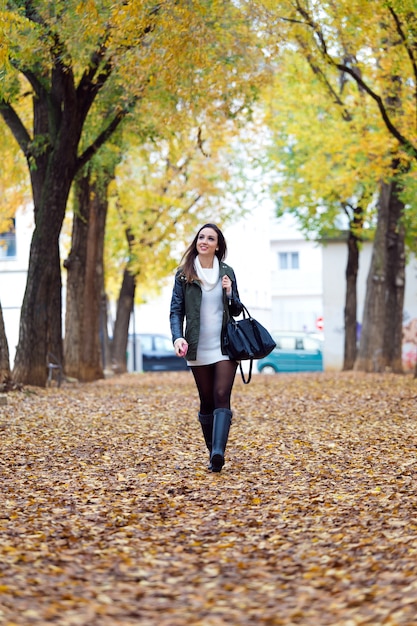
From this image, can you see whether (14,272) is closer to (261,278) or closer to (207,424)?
(261,278)

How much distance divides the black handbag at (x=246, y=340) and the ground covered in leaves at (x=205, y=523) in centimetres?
98

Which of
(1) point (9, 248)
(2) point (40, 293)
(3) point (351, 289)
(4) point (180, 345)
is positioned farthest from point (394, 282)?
(1) point (9, 248)

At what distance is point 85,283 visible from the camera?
25125 millimetres

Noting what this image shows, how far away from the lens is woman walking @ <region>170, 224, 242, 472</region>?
355 inches

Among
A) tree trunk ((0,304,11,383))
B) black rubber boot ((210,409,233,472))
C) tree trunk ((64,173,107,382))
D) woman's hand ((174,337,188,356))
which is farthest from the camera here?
tree trunk ((64,173,107,382))

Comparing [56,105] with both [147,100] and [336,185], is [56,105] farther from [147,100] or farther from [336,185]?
[336,185]

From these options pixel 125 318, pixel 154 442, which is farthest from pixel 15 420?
pixel 125 318

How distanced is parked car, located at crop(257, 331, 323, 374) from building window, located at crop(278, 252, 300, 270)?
92.9 ft

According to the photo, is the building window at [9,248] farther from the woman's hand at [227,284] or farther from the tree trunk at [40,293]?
the woman's hand at [227,284]

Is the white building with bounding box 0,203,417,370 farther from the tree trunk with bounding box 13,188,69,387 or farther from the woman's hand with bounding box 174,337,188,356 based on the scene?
the woman's hand with bounding box 174,337,188,356

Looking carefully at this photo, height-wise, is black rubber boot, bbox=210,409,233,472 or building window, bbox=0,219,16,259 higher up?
building window, bbox=0,219,16,259

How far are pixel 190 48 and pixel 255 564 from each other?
10.9m

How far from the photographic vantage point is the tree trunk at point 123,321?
34.5 metres

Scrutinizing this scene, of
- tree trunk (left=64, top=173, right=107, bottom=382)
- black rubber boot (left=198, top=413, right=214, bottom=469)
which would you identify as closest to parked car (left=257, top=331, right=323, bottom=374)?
tree trunk (left=64, top=173, right=107, bottom=382)
